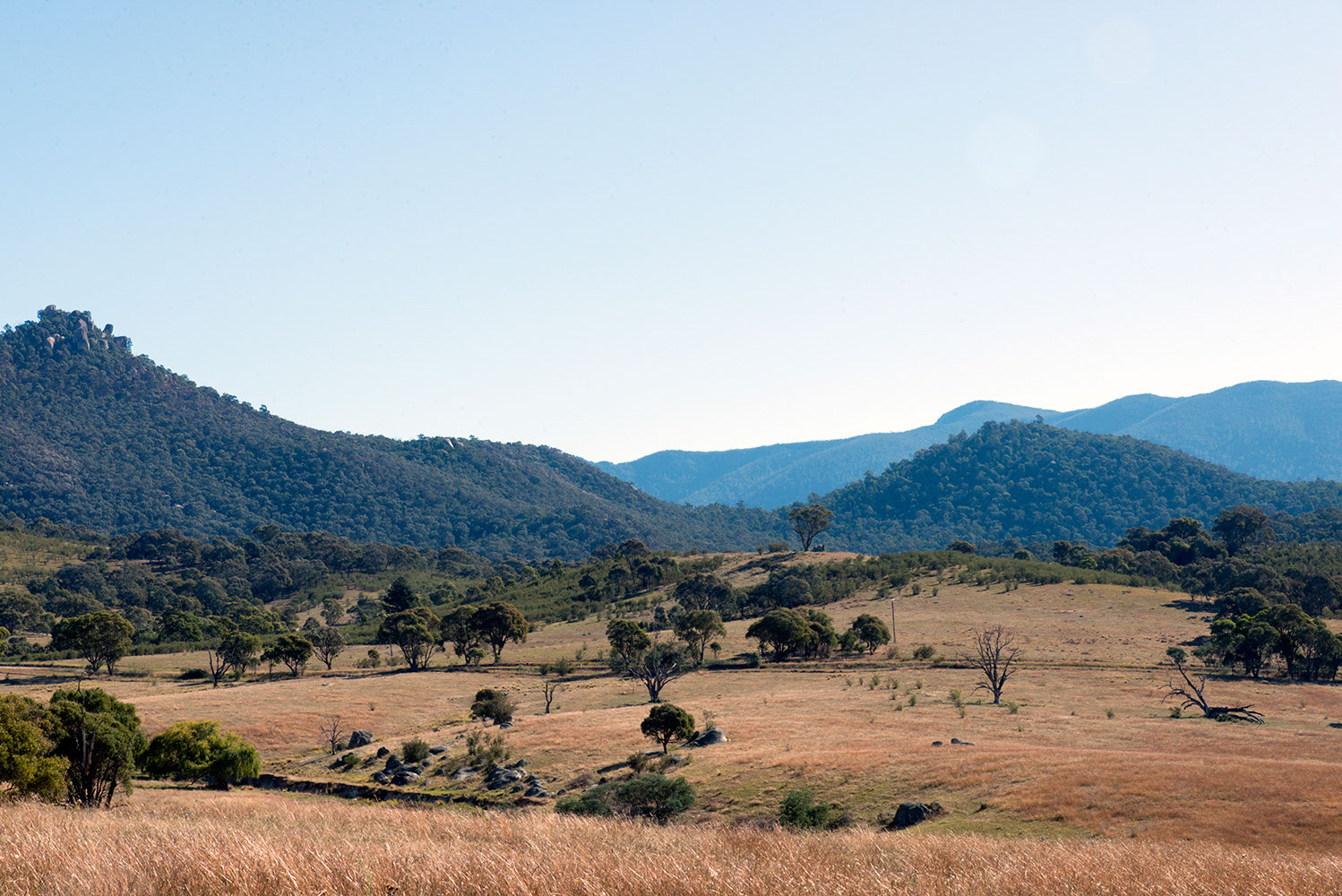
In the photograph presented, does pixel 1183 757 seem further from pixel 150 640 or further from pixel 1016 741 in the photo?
pixel 150 640

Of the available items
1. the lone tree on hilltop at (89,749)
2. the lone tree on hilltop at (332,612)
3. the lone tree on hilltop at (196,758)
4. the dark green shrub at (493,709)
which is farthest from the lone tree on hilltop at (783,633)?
the lone tree on hilltop at (332,612)

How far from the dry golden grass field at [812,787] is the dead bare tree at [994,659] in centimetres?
132

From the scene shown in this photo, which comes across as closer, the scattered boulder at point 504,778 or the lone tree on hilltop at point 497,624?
the scattered boulder at point 504,778

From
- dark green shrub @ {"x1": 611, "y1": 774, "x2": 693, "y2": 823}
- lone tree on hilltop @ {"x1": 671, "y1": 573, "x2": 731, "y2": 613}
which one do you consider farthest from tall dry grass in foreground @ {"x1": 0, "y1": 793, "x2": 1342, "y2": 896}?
lone tree on hilltop @ {"x1": 671, "y1": 573, "x2": 731, "y2": 613}

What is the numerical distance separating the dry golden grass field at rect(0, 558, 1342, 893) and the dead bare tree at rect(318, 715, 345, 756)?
39.8 inches

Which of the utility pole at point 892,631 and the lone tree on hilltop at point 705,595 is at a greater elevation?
the lone tree on hilltop at point 705,595

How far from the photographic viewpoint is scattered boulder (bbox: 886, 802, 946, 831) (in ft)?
89.0

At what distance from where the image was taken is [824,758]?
35.8 metres

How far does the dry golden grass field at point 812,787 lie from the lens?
980 centimetres

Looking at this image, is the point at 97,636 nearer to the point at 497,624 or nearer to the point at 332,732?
the point at 497,624

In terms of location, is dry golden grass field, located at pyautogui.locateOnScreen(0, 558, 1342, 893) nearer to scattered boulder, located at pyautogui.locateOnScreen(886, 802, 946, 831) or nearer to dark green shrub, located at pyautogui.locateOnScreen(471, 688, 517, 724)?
scattered boulder, located at pyautogui.locateOnScreen(886, 802, 946, 831)

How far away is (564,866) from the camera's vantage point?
980cm

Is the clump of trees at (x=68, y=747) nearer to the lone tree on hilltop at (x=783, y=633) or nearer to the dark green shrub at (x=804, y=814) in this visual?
the dark green shrub at (x=804, y=814)

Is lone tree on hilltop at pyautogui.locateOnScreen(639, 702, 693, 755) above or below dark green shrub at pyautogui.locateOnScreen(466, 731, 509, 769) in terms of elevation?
above
